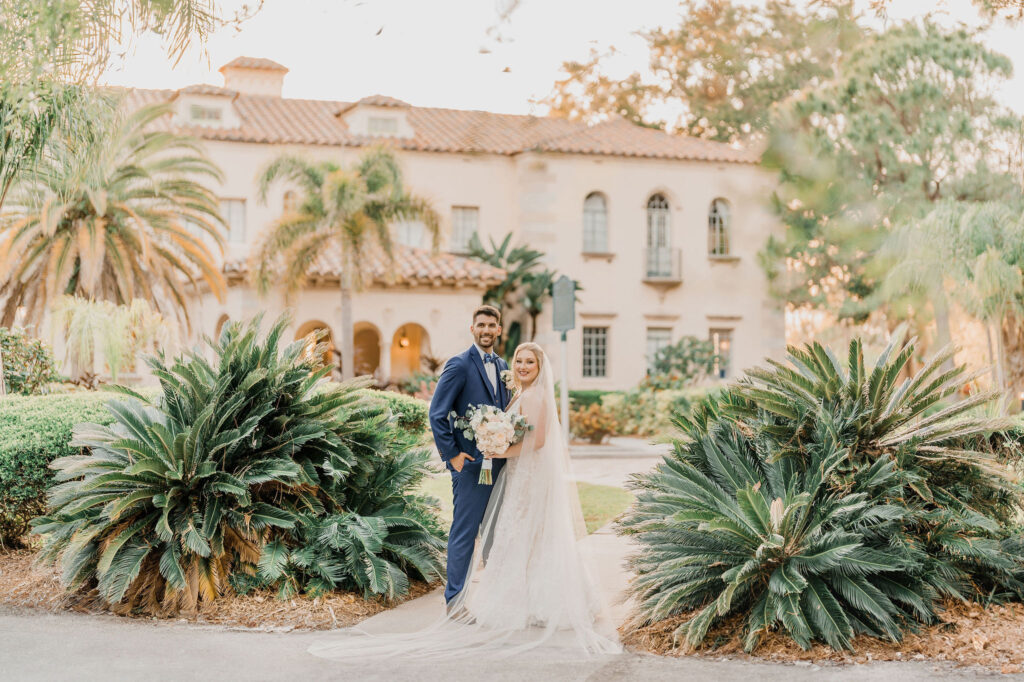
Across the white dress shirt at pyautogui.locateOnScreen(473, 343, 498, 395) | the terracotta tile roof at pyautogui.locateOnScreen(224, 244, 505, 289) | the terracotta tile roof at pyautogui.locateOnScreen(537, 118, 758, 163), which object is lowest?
the white dress shirt at pyautogui.locateOnScreen(473, 343, 498, 395)

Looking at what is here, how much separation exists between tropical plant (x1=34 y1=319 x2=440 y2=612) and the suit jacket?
1002mm

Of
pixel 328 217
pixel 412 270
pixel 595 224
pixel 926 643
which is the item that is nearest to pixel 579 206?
pixel 595 224

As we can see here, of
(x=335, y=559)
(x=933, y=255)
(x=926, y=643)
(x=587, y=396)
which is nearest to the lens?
(x=926, y=643)

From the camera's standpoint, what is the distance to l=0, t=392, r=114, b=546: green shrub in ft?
26.4

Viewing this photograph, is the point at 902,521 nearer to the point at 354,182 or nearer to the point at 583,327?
the point at 354,182

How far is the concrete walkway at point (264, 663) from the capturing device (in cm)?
567

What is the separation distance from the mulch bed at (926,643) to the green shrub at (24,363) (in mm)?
9095

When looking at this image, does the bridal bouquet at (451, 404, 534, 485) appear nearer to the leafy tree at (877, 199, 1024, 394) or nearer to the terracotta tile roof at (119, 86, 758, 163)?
the leafy tree at (877, 199, 1024, 394)

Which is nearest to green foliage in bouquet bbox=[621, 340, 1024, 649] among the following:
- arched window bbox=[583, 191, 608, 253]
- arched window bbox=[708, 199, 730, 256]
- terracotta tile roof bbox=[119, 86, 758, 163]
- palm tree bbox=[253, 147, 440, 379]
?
palm tree bbox=[253, 147, 440, 379]

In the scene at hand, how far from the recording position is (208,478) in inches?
289

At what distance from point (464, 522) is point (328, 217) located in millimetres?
19374

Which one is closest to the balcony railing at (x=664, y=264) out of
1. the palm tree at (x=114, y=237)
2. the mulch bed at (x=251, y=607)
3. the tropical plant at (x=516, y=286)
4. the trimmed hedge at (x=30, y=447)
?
the tropical plant at (x=516, y=286)

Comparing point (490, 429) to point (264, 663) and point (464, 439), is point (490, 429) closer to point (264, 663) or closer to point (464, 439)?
point (464, 439)

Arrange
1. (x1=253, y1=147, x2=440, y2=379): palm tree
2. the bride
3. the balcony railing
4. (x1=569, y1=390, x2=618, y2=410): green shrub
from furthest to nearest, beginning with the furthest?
the balcony railing → (x1=569, y1=390, x2=618, y2=410): green shrub → (x1=253, y1=147, x2=440, y2=379): palm tree → the bride
